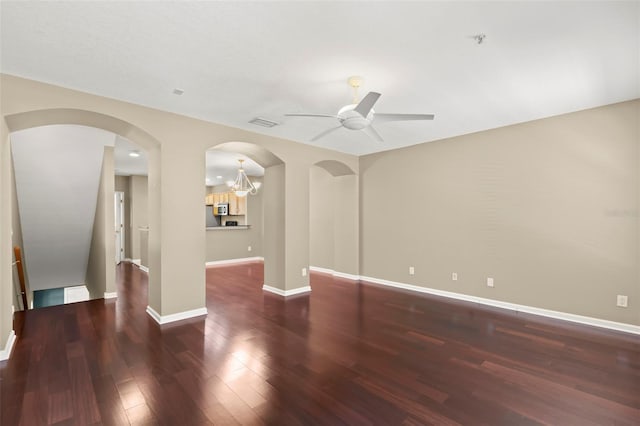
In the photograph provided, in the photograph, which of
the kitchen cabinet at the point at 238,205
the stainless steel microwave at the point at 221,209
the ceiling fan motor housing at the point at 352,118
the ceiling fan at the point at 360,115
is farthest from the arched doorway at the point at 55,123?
the stainless steel microwave at the point at 221,209

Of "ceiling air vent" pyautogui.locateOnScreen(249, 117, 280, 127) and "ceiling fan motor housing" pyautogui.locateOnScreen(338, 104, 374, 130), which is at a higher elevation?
"ceiling air vent" pyautogui.locateOnScreen(249, 117, 280, 127)

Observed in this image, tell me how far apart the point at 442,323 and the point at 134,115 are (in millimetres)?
4544

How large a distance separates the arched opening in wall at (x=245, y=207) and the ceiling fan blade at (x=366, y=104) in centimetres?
252

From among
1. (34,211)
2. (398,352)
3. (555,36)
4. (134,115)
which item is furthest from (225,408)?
(34,211)

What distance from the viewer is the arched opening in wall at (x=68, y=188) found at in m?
3.67

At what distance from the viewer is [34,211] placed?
5293 mm

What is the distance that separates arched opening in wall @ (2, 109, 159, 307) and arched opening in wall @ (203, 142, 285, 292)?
5.27 ft

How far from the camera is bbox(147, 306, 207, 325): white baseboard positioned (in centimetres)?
370

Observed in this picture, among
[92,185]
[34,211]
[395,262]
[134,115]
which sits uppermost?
[134,115]

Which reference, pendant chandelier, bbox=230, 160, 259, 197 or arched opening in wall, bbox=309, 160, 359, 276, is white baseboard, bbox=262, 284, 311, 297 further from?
pendant chandelier, bbox=230, 160, 259, 197

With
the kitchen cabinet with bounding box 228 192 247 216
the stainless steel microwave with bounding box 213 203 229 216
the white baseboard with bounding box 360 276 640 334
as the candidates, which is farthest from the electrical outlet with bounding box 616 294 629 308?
the stainless steel microwave with bounding box 213 203 229 216

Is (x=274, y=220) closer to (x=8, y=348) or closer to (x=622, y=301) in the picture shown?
(x=8, y=348)

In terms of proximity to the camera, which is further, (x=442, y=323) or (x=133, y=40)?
(x=442, y=323)

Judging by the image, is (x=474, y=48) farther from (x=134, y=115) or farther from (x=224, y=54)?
(x=134, y=115)
